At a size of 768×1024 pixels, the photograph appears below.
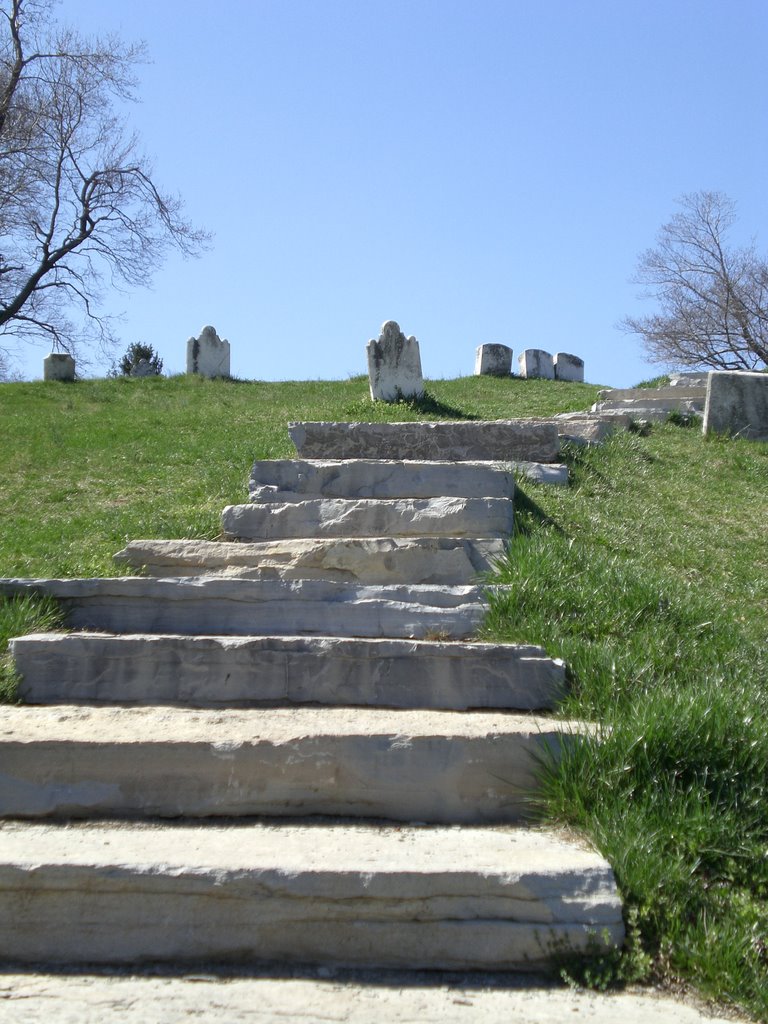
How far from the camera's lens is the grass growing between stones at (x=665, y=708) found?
284 cm

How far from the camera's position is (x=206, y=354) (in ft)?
58.1

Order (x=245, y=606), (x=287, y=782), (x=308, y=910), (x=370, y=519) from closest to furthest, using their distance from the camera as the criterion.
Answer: (x=308, y=910) < (x=287, y=782) < (x=245, y=606) < (x=370, y=519)

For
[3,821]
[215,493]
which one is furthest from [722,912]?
[215,493]

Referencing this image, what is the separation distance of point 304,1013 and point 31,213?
24.5 metres

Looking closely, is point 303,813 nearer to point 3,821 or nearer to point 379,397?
point 3,821

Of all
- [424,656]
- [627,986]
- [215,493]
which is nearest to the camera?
[627,986]

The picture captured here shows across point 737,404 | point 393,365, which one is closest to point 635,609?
point 737,404

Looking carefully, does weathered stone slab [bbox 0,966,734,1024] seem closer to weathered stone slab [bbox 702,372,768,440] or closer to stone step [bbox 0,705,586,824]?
stone step [bbox 0,705,586,824]

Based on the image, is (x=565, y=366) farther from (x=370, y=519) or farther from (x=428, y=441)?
(x=370, y=519)

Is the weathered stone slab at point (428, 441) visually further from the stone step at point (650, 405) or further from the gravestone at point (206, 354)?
the gravestone at point (206, 354)

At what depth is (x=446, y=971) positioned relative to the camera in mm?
2803

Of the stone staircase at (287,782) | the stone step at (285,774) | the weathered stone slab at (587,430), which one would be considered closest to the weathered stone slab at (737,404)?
the weathered stone slab at (587,430)

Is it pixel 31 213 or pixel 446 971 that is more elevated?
pixel 31 213

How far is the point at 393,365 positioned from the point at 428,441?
15.9 ft
